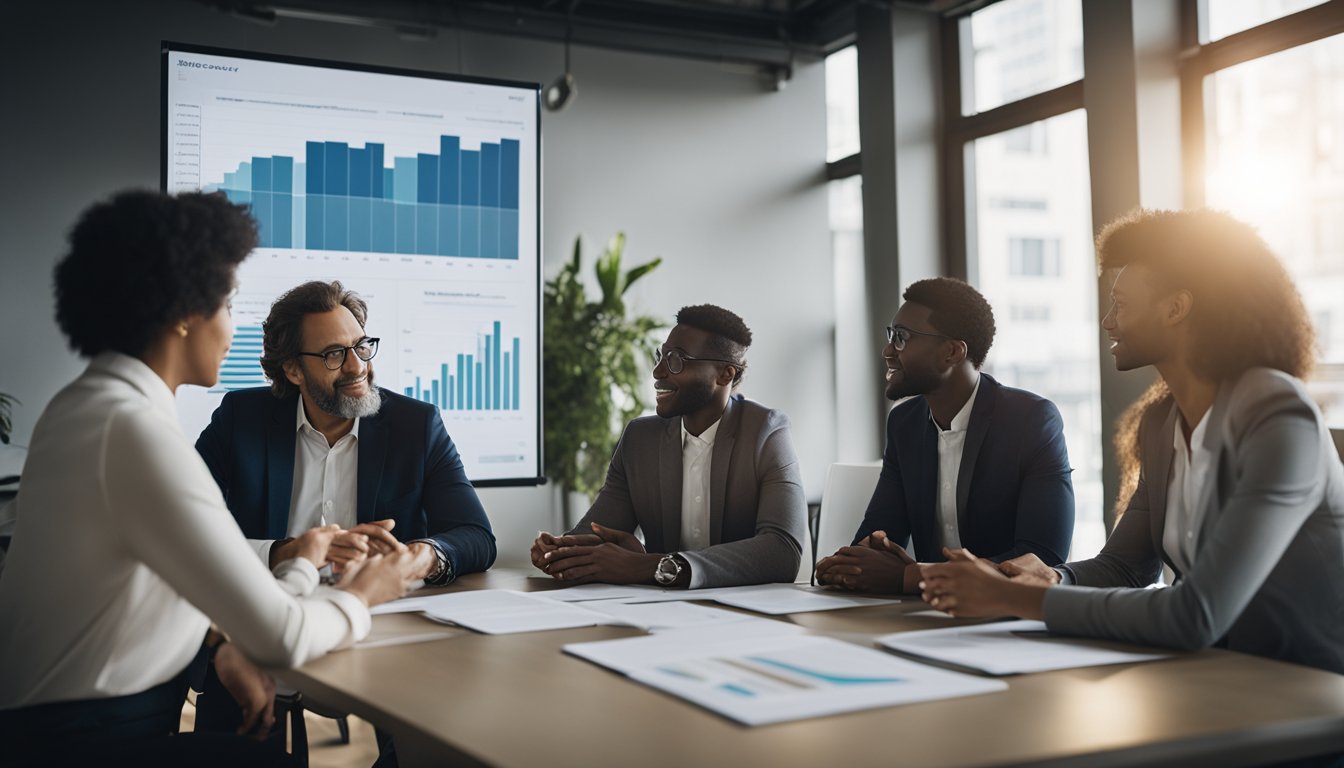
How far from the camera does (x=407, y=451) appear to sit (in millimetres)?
2672

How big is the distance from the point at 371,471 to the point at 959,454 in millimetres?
1381

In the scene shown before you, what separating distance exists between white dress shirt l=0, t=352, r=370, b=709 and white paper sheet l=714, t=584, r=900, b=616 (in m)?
0.76

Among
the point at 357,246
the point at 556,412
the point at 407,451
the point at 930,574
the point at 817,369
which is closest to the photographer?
the point at 930,574

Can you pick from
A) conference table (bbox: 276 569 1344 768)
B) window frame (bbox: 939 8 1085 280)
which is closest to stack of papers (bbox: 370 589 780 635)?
conference table (bbox: 276 569 1344 768)

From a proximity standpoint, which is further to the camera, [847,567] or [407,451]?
[407,451]

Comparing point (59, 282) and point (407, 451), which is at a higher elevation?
point (59, 282)

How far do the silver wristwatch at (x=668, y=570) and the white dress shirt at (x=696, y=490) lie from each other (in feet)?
1.77

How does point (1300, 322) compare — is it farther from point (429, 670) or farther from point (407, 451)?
point (407, 451)

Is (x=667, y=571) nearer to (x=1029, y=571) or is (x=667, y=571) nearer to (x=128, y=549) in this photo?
(x=1029, y=571)

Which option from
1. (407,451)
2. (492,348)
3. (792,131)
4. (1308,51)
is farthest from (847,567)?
(792,131)

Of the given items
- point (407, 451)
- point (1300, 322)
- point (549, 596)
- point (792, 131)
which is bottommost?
point (549, 596)

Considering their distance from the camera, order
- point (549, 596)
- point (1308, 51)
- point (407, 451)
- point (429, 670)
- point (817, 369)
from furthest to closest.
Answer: point (817, 369) < point (1308, 51) < point (407, 451) < point (549, 596) < point (429, 670)

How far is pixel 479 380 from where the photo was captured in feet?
15.3

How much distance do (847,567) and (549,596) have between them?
577mm
